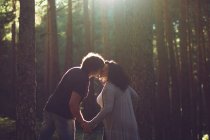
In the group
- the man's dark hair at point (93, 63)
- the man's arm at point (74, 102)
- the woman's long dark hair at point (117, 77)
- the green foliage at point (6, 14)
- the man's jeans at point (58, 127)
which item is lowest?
the man's jeans at point (58, 127)

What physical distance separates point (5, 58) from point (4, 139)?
26.4m

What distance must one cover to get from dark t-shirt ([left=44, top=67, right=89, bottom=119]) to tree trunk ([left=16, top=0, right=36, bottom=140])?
117 inches

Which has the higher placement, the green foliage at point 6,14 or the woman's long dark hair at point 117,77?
the green foliage at point 6,14

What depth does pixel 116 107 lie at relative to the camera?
23.0 feet

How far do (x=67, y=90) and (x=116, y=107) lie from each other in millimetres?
822

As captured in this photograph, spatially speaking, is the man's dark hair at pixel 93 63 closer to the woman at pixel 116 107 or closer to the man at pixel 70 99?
the man at pixel 70 99

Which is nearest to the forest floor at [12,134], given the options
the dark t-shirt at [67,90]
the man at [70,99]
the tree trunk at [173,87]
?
the tree trunk at [173,87]

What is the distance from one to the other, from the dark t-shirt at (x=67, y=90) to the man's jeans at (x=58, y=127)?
85 mm

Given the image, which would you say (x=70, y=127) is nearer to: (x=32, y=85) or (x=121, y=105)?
(x=121, y=105)

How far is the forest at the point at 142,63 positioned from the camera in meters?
10.3

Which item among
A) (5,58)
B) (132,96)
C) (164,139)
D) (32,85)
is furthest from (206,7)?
(5,58)

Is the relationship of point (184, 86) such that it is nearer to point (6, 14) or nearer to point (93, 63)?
point (6, 14)

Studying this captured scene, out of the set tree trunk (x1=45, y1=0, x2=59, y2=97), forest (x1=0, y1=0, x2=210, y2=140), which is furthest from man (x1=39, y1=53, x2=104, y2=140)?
tree trunk (x1=45, y1=0, x2=59, y2=97)

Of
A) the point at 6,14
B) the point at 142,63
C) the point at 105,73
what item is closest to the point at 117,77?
the point at 105,73
